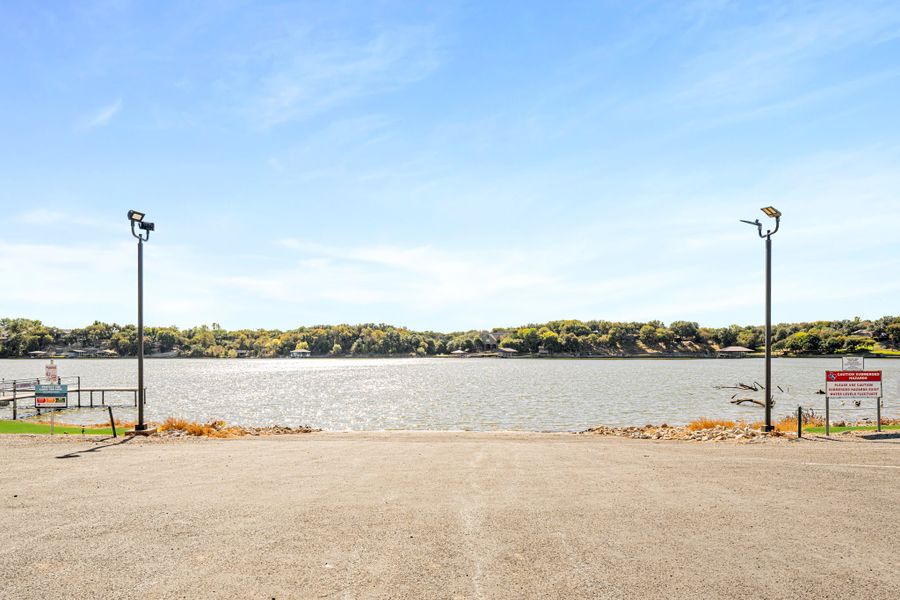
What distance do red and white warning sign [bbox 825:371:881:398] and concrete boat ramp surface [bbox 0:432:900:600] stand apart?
4892 mm

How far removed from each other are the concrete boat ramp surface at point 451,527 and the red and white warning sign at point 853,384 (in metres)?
4.89

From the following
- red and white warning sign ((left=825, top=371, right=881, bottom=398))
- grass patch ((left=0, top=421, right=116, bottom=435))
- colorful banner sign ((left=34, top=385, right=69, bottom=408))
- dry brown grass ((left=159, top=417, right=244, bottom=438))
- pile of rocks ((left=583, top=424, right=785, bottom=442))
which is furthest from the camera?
grass patch ((left=0, top=421, right=116, bottom=435))

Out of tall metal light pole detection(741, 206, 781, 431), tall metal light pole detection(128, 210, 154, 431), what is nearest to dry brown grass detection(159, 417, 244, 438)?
tall metal light pole detection(128, 210, 154, 431)

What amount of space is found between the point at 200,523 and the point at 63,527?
190 centimetres

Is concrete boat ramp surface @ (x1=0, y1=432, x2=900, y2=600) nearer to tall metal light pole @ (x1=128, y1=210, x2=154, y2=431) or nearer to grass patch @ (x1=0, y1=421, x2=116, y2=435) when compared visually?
tall metal light pole @ (x1=128, y1=210, x2=154, y2=431)

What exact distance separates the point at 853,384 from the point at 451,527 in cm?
1699

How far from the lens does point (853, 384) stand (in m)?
19.2

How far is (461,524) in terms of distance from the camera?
8.59 meters

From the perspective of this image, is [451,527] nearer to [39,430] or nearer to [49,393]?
[49,393]

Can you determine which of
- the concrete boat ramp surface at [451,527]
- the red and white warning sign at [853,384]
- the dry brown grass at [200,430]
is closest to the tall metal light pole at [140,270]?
the dry brown grass at [200,430]

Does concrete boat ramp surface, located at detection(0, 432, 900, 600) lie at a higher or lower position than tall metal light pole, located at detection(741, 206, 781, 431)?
lower

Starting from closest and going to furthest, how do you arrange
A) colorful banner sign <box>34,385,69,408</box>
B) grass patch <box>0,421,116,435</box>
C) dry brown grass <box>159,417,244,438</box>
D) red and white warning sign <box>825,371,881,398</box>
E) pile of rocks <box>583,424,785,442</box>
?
pile of rocks <box>583,424,785,442</box> < red and white warning sign <box>825,371,881,398</box> < colorful banner sign <box>34,385,69,408</box> < dry brown grass <box>159,417,244,438</box> < grass patch <box>0,421,116,435</box>

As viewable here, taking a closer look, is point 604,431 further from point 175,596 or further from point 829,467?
point 175,596

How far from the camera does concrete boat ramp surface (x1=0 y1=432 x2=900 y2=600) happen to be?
21.5 feet
